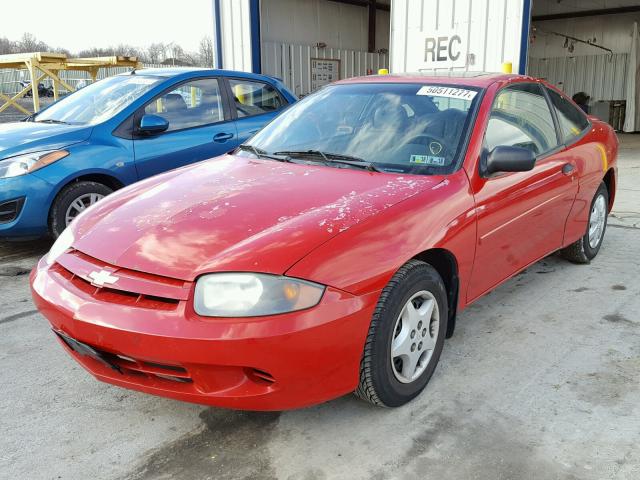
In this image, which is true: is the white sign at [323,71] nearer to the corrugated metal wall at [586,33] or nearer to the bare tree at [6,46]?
the corrugated metal wall at [586,33]

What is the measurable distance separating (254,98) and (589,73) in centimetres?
1669

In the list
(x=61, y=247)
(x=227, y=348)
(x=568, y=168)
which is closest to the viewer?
(x=227, y=348)

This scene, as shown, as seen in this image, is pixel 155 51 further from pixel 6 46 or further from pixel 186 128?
pixel 186 128

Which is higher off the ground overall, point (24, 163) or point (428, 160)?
point (428, 160)

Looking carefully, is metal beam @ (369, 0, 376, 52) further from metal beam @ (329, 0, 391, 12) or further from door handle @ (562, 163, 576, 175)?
door handle @ (562, 163, 576, 175)

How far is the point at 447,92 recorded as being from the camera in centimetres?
340

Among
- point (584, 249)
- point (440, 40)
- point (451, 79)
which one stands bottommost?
point (584, 249)

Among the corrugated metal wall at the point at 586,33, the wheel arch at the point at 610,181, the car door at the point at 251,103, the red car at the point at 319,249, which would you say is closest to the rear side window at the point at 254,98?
the car door at the point at 251,103

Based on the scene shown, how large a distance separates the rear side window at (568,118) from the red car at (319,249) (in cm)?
35

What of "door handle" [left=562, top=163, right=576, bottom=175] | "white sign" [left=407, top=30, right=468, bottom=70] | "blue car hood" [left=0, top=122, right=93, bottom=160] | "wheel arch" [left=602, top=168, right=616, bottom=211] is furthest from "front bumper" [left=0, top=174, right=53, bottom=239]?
"white sign" [left=407, top=30, right=468, bottom=70]

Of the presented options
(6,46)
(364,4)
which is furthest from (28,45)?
(364,4)

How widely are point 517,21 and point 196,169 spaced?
6.30 meters

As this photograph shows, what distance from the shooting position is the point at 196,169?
3410mm

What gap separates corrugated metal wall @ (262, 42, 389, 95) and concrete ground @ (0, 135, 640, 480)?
969 centimetres
